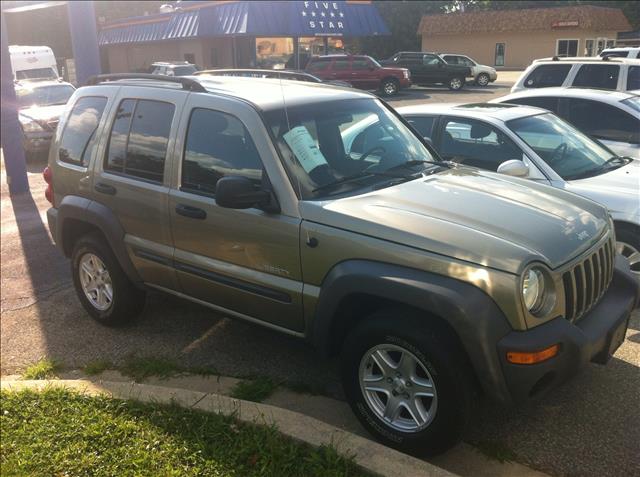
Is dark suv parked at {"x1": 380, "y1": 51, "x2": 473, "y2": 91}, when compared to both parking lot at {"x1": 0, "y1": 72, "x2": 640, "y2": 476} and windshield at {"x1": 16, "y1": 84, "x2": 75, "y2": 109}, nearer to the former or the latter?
windshield at {"x1": 16, "y1": 84, "x2": 75, "y2": 109}

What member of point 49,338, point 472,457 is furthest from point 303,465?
point 49,338

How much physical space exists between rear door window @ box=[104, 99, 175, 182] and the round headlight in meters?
2.49

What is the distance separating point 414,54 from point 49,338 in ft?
94.9

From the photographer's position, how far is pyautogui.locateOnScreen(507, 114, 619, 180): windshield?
554 centimetres

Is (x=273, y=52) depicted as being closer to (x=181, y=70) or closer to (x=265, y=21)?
(x=265, y=21)

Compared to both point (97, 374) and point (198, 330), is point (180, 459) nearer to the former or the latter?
point (97, 374)

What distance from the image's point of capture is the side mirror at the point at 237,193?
344 centimetres

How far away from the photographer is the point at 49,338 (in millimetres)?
5133

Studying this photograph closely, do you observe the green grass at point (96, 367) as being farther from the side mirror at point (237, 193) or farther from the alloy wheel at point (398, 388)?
the alloy wheel at point (398, 388)

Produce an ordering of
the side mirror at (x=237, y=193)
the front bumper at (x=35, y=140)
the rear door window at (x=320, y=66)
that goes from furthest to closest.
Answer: the rear door window at (x=320, y=66)
the front bumper at (x=35, y=140)
the side mirror at (x=237, y=193)

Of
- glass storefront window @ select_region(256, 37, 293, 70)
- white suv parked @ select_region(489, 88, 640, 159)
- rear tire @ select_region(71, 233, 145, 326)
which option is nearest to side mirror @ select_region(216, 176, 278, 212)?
rear tire @ select_region(71, 233, 145, 326)

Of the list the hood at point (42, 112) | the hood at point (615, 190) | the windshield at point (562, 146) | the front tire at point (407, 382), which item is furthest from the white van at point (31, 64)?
the front tire at point (407, 382)

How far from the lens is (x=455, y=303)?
9.30 feet

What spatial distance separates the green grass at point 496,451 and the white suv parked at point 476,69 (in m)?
29.6
